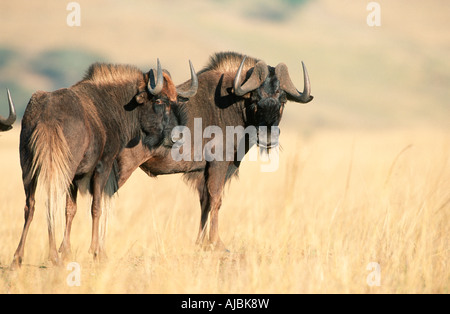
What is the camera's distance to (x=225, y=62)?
29.7 ft

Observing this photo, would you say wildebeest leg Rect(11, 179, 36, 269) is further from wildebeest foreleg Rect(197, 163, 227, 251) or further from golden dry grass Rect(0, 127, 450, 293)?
wildebeest foreleg Rect(197, 163, 227, 251)

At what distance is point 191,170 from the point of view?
338 inches

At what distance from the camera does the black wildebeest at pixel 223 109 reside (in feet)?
27.7

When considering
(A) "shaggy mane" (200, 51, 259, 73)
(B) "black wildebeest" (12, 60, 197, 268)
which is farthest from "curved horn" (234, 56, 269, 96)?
(B) "black wildebeest" (12, 60, 197, 268)

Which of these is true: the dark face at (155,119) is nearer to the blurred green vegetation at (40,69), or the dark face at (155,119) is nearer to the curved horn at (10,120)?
the curved horn at (10,120)

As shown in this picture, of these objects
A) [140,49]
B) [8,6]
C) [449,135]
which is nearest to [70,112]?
[449,135]

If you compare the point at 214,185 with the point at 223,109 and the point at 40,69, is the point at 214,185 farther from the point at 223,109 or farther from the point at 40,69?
the point at 40,69

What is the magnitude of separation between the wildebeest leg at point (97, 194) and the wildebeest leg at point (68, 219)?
0.81 ft

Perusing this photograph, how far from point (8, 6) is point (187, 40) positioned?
37.2 metres

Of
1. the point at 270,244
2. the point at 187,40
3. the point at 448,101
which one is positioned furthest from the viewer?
the point at 187,40

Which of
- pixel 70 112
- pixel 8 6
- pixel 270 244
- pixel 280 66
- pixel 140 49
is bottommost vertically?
pixel 270 244

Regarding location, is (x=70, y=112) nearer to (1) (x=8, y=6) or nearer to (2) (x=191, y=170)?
(2) (x=191, y=170)

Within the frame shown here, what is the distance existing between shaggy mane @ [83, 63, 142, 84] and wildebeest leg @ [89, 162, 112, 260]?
1223 mm

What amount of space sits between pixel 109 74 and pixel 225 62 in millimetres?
2010
